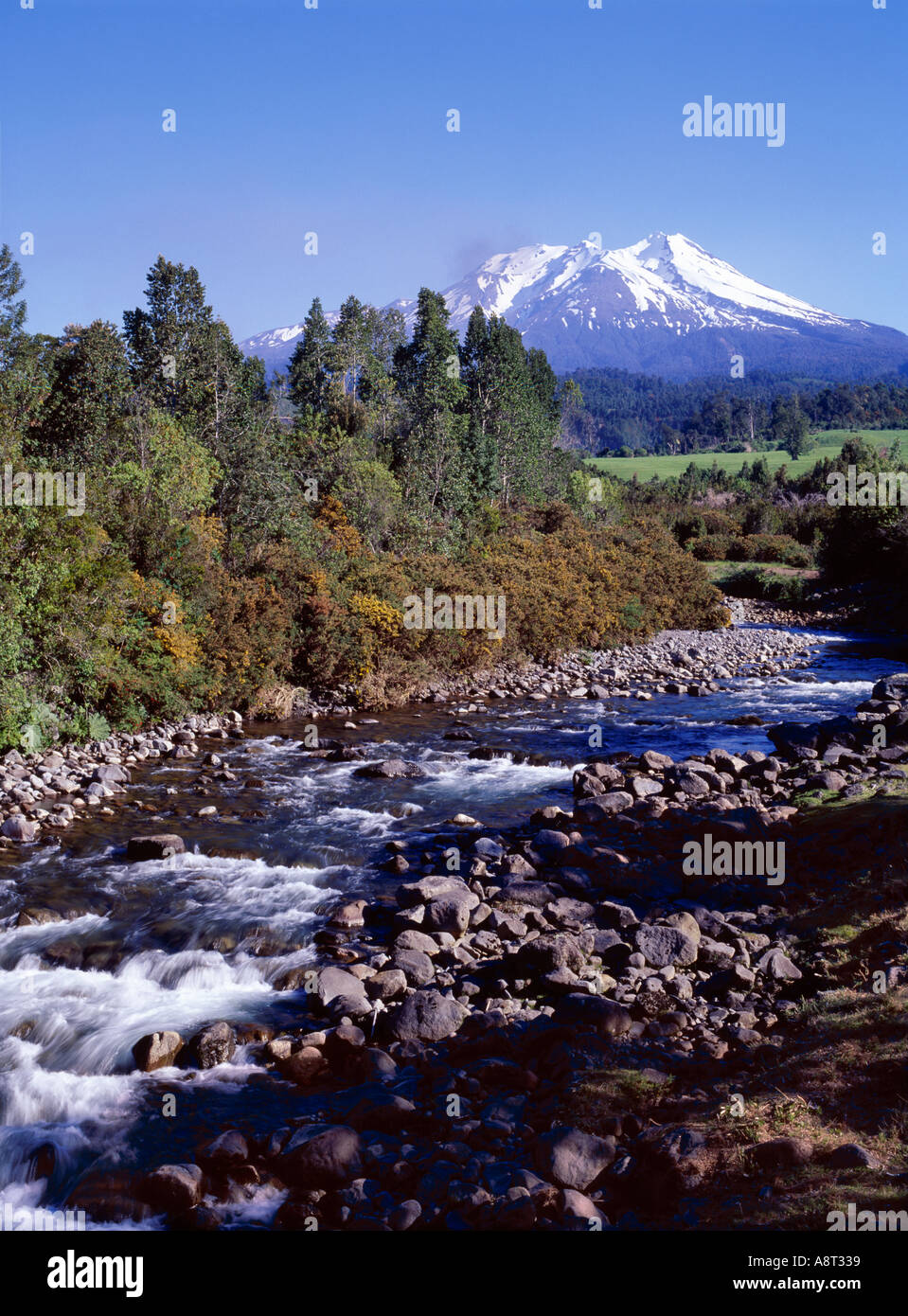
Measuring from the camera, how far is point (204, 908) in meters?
13.2

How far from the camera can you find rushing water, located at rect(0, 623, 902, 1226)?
853 cm

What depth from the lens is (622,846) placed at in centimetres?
1524

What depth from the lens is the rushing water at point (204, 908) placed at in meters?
8.53

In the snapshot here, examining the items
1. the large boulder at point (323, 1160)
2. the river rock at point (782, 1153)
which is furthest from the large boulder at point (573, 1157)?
the large boulder at point (323, 1160)

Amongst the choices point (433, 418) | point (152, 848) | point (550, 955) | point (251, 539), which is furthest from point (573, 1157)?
point (433, 418)

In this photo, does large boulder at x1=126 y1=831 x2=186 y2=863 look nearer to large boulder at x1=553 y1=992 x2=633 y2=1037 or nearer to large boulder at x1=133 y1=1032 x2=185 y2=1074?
large boulder at x1=133 y1=1032 x2=185 y2=1074

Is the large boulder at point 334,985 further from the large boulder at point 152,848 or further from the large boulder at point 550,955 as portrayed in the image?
the large boulder at point 152,848

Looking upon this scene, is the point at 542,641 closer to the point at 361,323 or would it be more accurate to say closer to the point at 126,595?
the point at 126,595

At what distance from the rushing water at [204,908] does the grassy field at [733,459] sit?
95.9m

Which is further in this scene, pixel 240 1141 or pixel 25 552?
pixel 25 552

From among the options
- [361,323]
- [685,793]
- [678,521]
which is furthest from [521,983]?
[678,521]

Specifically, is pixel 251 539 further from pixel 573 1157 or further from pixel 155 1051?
pixel 573 1157

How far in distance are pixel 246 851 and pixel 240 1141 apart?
8053 millimetres

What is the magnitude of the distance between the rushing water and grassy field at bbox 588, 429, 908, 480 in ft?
315
